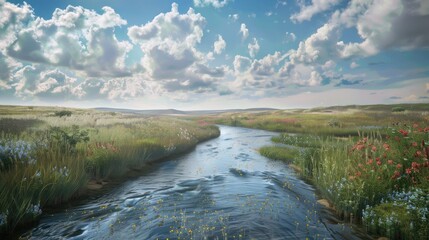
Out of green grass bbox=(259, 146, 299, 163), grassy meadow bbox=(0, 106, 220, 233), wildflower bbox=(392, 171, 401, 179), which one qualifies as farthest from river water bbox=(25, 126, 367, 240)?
green grass bbox=(259, 146, 299, 163)

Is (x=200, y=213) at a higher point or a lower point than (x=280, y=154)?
higher

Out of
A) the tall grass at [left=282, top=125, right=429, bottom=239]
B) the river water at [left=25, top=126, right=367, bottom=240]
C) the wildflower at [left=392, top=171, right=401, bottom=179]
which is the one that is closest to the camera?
the tall grass at [left=282, top=125, right=429, bottom=239]

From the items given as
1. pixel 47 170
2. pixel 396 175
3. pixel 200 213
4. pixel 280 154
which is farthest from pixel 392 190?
pixel 280 154

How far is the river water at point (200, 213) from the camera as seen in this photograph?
6.68 meters

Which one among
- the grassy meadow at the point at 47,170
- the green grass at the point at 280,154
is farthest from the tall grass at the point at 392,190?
the green grass at the point at 280,154

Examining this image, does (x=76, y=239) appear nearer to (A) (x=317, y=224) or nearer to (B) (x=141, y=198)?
(B) (x=141, y=198)

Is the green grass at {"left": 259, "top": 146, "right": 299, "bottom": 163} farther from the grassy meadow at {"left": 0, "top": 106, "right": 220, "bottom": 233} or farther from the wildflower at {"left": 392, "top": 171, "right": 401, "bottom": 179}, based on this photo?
the wildflower at {"left": 392, "top": 171, "right": 401, "bottom": 179}

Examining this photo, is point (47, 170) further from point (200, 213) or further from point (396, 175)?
point (396, 175)

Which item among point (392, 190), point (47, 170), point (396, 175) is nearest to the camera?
point (396, 175)

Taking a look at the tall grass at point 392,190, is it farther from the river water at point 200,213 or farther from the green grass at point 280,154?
the green grass at point 280,154

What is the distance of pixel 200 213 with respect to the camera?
26.5 ft

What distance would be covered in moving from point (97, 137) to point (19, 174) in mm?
10211

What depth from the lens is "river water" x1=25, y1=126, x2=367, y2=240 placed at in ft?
21.9

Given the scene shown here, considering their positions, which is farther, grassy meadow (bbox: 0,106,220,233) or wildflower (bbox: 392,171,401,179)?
wildflower (bbox: 392,171,401,179)
